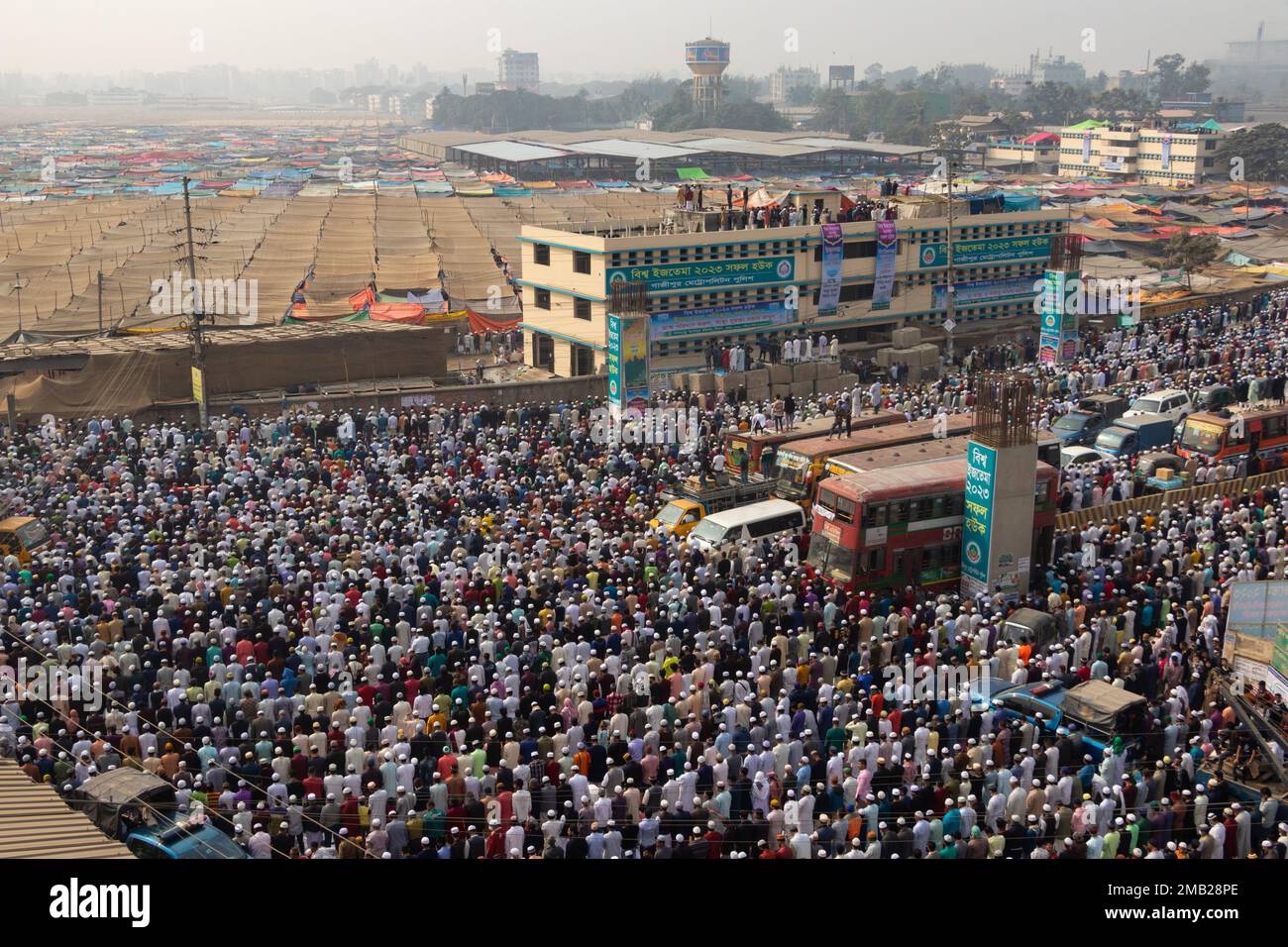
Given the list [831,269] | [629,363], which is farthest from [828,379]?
[629,363]

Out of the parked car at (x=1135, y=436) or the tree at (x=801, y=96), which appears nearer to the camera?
the parked car at (x=1135, y=436)

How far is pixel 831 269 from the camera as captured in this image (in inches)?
→ 1107

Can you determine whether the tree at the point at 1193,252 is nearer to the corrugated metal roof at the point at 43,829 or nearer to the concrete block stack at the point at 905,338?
the concrete block stack at the point at 905,338

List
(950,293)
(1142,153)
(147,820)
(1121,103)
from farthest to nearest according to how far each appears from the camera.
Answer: (1121,103), (1142,153), (950,293), (147,820)

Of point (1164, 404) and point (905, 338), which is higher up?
point (905, 338)

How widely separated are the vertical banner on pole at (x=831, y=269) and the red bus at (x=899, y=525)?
12963mm

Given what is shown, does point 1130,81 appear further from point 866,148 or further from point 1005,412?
point 1005,412

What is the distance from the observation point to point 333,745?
10742mm

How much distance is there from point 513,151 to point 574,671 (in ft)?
281

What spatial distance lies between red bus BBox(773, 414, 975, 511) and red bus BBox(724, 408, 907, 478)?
0.25m

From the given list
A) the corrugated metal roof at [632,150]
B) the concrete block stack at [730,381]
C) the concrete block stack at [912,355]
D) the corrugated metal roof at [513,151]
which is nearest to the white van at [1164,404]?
the concrete block stack at [912,355]

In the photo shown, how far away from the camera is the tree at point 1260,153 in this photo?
75375 mm

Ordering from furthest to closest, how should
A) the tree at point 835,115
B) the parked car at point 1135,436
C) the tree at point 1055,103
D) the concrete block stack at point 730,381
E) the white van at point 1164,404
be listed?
the tree at point 835,115
the tree at point 1055,103
the concrete block stack at point 730,381
the white van at point 1164,404
the parked car at point 1135,436

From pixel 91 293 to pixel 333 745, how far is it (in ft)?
88.2
